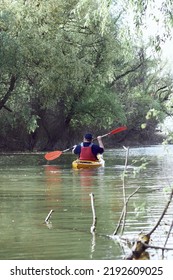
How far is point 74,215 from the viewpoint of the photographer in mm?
12953

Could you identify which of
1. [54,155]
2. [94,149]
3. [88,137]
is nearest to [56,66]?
[94,149]

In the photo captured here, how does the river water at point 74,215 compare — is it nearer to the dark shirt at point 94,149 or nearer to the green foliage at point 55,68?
the dark shirt at point 94,149

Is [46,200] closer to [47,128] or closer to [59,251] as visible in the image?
[59,251]

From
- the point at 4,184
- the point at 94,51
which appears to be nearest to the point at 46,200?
the point at 4,184

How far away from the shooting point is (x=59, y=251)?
381 inches

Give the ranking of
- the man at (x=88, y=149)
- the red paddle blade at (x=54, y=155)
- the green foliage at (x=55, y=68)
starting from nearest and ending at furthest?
1. the red paddle blade at (x=54, y=155)
2. the man at (x=88, y=149)
3. the green foliage at (x=55, y=68)

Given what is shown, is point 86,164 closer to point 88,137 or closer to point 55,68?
point 88,137

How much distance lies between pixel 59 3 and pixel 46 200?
23.8 meters

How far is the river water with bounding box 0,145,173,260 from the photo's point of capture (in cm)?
978

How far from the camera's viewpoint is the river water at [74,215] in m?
9.78

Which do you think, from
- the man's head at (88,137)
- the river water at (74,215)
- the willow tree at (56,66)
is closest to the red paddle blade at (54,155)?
the man's head at (88,137)

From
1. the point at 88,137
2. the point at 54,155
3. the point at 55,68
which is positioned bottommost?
the point at 54,155

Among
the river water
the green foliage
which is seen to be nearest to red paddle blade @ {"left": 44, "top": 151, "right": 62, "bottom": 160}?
the river water

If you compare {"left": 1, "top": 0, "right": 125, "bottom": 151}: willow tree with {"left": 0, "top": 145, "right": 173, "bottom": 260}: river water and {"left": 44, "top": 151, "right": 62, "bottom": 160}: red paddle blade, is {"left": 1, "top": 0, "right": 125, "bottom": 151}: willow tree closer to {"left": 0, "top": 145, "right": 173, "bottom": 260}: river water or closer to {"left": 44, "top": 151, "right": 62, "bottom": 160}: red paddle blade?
{"left": 44, "top": 151, "right": 62, "bottom": 160}: red paddle blade
